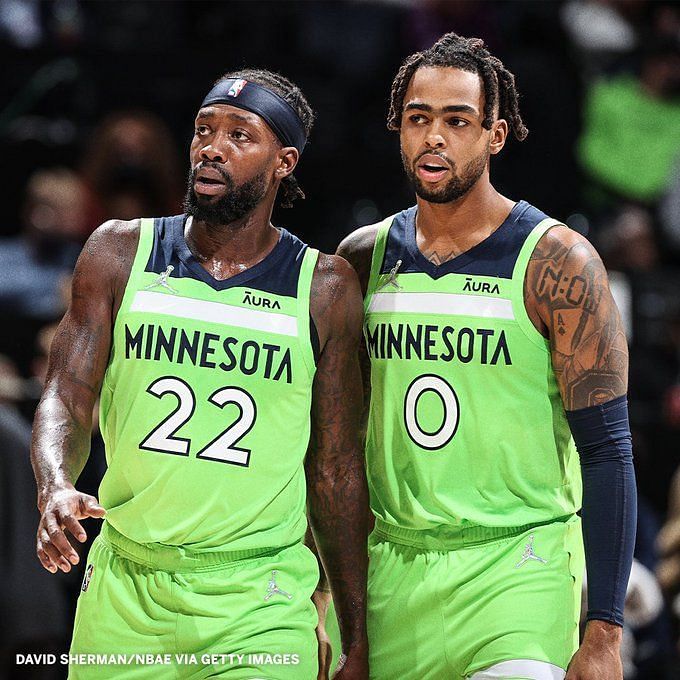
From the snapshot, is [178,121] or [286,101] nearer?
[286,101]

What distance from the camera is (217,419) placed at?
12.7 ft

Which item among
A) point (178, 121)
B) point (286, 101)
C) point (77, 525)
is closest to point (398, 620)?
point (77, 525)

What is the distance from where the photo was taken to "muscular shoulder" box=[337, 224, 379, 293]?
436 centimetres

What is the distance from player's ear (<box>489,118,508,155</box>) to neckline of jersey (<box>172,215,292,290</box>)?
2.29 ft

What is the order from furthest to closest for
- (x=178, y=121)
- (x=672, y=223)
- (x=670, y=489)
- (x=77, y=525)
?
1. (x=672, y=223)
2. (x=178, y=121)
3. (x=670, y=489)
4. (x=77, y=525)

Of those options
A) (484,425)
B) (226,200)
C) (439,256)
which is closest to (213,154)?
(226,200)

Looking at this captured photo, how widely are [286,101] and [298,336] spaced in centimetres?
73

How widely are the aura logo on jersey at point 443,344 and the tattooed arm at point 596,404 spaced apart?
0.55ft

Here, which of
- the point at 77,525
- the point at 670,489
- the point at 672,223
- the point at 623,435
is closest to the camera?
the point at 77,525

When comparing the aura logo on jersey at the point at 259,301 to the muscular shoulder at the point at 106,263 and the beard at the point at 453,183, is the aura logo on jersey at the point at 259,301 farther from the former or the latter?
the beard at the point at 453,183

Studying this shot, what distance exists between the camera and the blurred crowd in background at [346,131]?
7.82 m

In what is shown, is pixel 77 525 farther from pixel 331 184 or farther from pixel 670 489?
pixel 331 184

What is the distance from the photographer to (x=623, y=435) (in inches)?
155

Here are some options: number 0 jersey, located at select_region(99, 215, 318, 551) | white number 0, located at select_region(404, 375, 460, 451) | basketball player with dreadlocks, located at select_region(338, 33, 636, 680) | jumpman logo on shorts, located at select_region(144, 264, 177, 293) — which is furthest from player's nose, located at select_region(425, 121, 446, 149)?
jumpman logo on shorts, located at select_region(144, 264, 177, 293)
